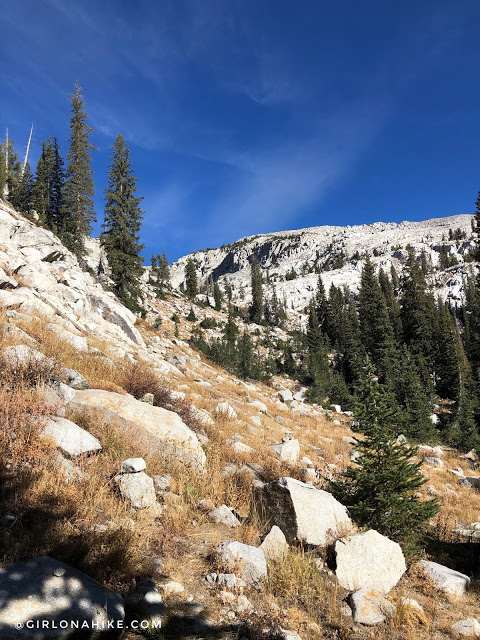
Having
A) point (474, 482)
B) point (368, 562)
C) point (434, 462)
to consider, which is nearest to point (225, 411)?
point (368, 562)

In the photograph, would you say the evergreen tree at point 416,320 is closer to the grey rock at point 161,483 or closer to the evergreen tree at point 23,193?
the grey rock at point 161,483

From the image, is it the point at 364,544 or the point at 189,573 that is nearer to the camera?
the point at 189,573

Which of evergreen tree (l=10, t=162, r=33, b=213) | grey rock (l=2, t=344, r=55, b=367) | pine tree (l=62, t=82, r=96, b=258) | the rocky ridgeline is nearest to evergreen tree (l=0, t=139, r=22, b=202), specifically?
evergreen tree (l=10, t=162, r=33, b=213)

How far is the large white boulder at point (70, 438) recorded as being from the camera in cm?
452

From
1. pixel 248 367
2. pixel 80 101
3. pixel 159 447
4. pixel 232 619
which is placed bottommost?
pixel 232 619

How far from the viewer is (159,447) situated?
563 cm

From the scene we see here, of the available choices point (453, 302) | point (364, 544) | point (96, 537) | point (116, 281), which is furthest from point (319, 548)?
point (453, 302)

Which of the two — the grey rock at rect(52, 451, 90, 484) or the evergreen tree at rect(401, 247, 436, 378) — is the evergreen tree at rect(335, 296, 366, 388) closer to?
the evergreen tree at rect(401, 247, 436, 378)

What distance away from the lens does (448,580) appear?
3.95 metres

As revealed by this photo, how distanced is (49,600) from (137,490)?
6.34 ft

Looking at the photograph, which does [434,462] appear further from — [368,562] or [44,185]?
[44,185]

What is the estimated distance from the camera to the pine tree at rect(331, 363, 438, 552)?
15.8 feet

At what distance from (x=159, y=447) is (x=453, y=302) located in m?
124

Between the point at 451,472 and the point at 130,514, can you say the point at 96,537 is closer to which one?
the point at 130,514
